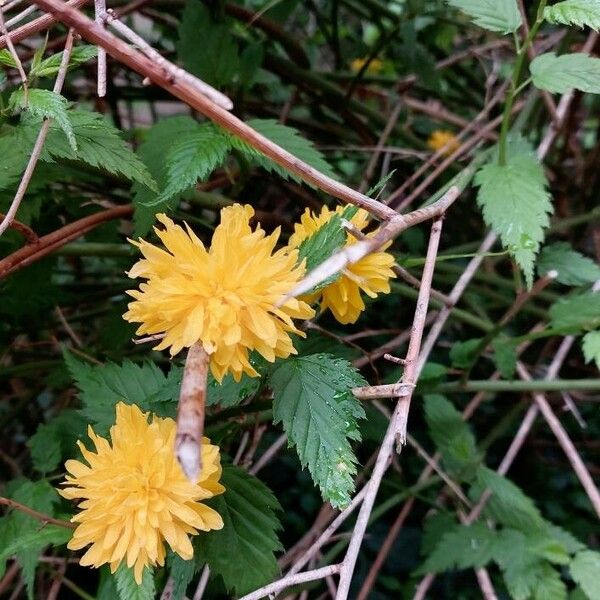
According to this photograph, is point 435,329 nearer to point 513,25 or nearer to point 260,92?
point 513,25

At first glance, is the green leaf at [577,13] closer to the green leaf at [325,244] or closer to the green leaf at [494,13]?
the green leaf at [494,13]

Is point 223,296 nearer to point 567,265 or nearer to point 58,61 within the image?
point 58,61

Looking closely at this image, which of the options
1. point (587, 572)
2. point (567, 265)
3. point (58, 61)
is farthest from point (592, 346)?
point (58, 61)

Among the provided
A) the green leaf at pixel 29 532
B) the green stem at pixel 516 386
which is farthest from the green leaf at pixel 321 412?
the green stem at pixel 516 386

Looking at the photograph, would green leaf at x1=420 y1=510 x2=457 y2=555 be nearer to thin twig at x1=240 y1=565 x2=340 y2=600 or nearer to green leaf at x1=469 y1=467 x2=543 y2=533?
green leaf at x1=469 y1=467 x2=543 y2=533

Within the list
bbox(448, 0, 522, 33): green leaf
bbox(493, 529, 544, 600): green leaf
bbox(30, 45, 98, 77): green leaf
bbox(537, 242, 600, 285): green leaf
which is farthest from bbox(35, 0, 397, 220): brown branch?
bbox(493, 529, 544, 600): green leaf
